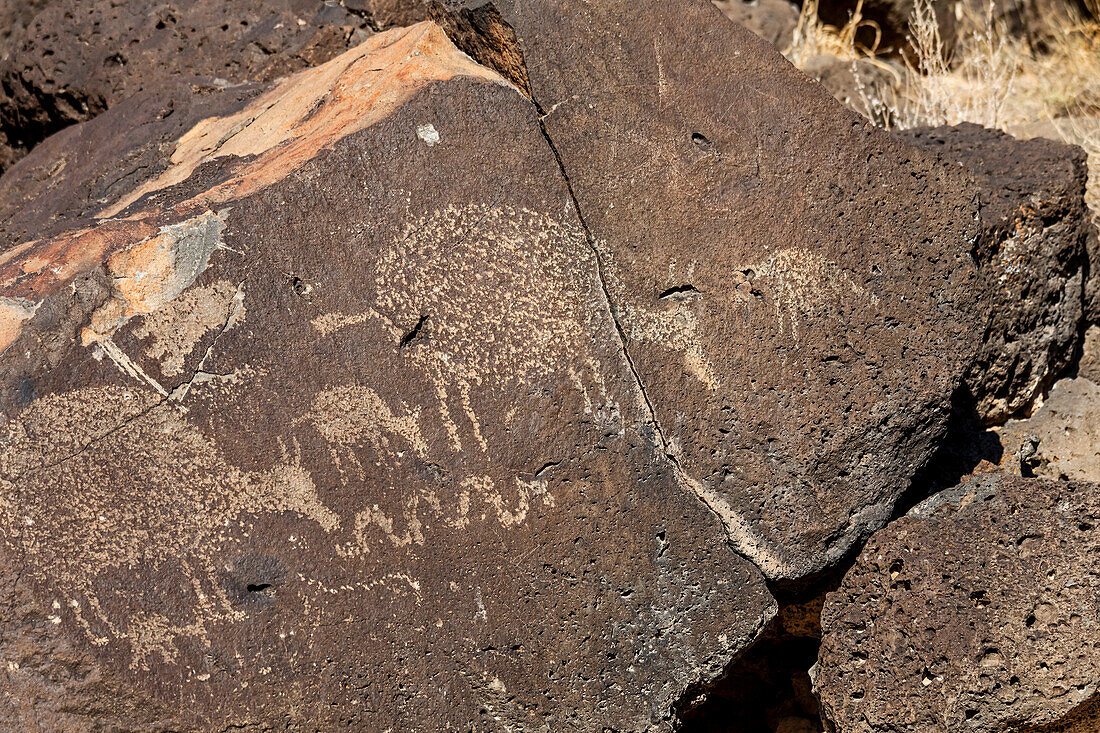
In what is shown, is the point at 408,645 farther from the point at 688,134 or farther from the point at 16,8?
the point at 16,8

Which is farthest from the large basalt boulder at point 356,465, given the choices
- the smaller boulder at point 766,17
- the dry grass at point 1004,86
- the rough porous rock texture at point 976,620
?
the smaller boulder at point 766,17

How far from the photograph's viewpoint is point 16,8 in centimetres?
327

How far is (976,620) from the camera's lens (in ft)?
5.57

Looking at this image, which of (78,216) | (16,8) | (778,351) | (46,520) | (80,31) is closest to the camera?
(46,520)

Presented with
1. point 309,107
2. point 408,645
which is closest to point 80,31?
point 309,107

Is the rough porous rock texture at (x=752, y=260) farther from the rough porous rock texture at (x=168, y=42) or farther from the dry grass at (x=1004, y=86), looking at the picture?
the dry grass at (x=1004, y=86)

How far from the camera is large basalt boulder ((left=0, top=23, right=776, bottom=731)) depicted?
1.60 m

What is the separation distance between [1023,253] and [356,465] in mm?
1628

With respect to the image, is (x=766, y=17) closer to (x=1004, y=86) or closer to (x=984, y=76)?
(x=984, y=76)

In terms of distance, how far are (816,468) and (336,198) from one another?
108cm

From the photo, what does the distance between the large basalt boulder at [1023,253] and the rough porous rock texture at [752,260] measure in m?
0.32

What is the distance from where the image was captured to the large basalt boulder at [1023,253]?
210 cm

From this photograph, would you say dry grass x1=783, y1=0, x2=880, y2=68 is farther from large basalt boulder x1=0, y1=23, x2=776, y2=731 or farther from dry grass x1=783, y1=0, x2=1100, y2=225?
large basalt boulder x1=0, y1=23, x2=776, y2=731

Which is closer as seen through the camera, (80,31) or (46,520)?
(46,520)
